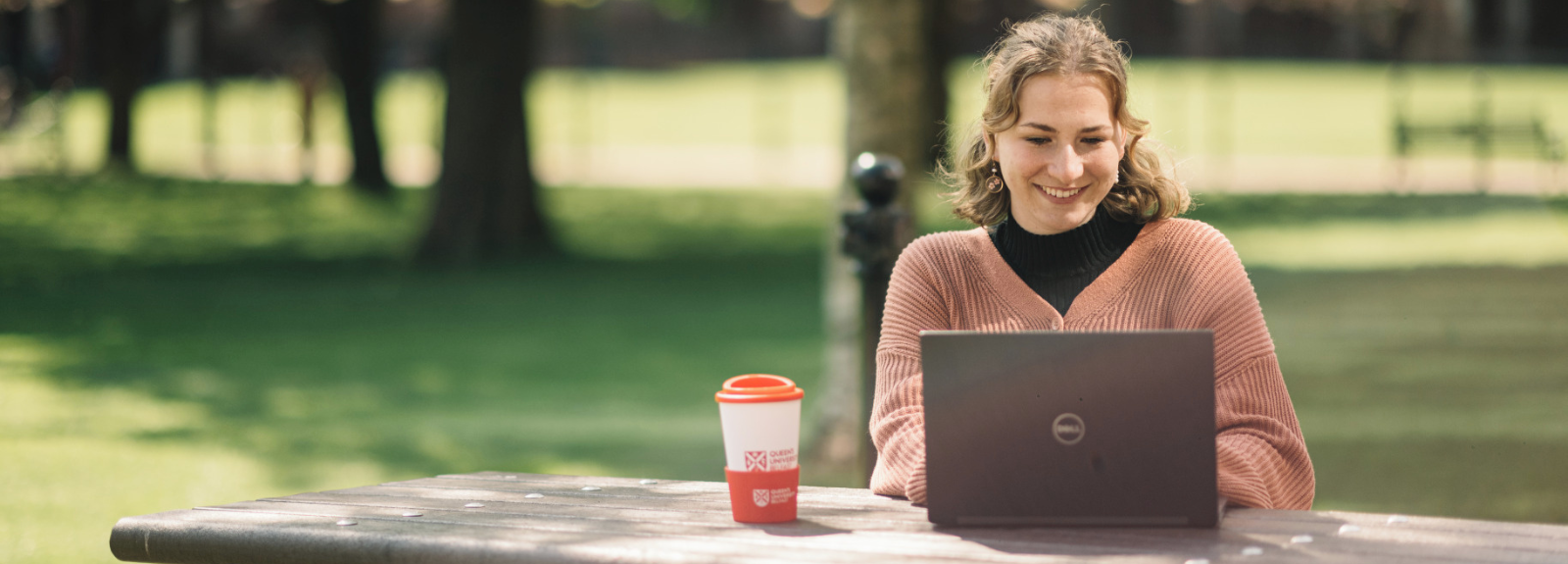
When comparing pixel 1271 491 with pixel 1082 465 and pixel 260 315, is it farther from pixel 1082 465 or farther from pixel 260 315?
pixel 260 315

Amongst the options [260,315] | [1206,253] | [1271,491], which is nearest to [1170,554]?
[1271,491]

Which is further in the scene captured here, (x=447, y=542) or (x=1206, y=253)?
(x=1206, y=253)

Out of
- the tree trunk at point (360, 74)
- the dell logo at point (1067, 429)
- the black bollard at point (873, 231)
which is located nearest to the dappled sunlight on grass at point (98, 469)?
the black bollard at point (873, 231)

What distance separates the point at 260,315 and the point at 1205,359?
10447 millimetres

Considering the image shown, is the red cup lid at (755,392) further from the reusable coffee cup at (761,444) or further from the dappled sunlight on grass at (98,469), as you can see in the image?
the dappled sunlight on grass at (98,469)

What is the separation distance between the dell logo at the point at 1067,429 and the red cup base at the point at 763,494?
0.43 meters

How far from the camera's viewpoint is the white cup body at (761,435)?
99.7 inches

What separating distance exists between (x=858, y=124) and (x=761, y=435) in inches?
199

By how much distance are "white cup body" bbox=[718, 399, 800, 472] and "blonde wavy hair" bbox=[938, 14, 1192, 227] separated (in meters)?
0.74

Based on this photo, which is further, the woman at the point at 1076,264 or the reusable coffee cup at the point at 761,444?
the woman at the point at 1076,264

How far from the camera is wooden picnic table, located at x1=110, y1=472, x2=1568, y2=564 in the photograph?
2369 millimetres

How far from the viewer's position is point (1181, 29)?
41000 millimetres

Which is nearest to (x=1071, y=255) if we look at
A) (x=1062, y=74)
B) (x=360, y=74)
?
(x=1062, y=74)

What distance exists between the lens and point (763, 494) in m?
2.64
